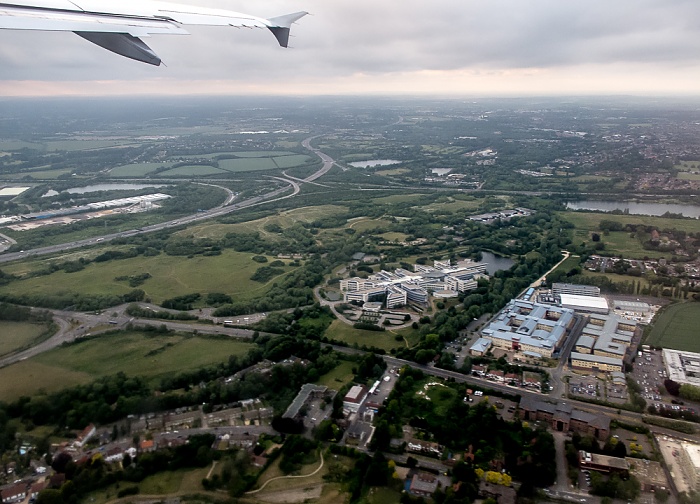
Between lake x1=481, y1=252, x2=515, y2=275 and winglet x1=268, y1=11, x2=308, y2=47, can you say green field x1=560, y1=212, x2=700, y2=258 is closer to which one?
lake x1=481, y1=252, x2=515, y2=275

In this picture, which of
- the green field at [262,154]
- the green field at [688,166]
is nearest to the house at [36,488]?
the green field at [688,166]

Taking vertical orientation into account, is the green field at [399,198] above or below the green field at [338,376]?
above

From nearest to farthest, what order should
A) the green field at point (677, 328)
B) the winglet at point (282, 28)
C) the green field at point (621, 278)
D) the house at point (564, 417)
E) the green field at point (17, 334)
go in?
the winglet at point (282, 28) → the house at point (564, 417) → the green field at point (17, 334) → the green field at point (677, 328) → the green field at point (621, 278)

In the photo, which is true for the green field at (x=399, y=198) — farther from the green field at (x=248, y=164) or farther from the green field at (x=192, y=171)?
the green field at (x=192, y=171)

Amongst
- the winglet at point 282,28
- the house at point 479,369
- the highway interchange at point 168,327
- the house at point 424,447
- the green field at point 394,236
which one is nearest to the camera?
the winglet at point 282,28


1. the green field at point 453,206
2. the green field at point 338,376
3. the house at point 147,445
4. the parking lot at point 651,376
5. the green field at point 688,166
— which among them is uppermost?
the green field at point 688,166

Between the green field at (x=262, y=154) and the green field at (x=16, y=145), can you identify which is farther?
the green field at (x=16, y=145)

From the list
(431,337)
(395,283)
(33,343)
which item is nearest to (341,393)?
(431,337)

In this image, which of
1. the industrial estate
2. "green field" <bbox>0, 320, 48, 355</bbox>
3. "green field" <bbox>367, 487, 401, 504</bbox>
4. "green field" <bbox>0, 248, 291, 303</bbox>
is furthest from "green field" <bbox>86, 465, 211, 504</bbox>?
"green field" <bbox>0, 248, 291, 303</bbox>
